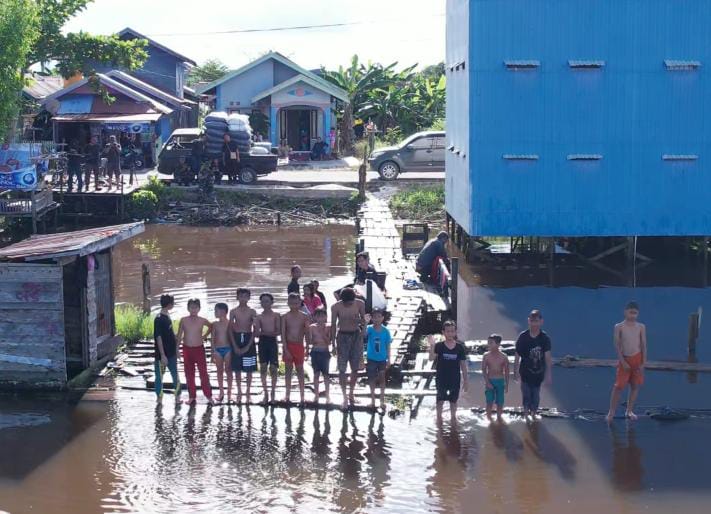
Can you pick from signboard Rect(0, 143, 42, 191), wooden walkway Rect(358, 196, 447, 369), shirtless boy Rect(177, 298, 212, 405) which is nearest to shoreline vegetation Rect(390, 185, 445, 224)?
wooden walkway Rect(358, 196, 447, 369)

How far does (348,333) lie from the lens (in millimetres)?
12992

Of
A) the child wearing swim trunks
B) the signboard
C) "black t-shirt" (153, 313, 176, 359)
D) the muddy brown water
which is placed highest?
the signboard

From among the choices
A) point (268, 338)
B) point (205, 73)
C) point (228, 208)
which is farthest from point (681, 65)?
point (205, 73)

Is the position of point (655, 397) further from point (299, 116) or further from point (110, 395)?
point (299, 116)

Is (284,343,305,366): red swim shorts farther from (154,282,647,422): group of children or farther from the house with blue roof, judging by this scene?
the house with blue roof

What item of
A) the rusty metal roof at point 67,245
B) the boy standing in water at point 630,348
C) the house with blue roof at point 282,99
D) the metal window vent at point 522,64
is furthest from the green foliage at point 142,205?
the boy standing in water at point 630,348

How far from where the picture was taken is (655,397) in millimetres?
13812

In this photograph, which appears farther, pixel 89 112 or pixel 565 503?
pixel 89 112

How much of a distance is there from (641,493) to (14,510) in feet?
20.3

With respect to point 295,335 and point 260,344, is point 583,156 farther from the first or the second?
point 260,344

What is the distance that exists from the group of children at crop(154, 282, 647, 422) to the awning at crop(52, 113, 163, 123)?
2355 centimetres

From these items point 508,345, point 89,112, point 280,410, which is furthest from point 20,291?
point 89,112

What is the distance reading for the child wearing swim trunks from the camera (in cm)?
1228

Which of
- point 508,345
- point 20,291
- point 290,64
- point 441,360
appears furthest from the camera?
point 290,64
